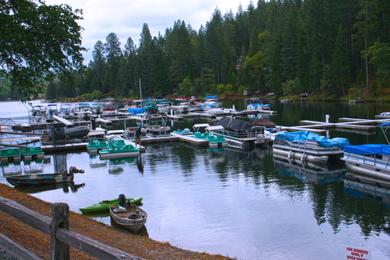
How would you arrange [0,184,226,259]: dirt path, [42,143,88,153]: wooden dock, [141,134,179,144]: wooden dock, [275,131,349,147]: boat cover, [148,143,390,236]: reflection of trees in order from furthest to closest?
[141,134,179,144]: wooden dock
[42,143,88,153]: wooden dock
[275,131,349,147]: boat cover
[148,143,390,236]: reflection of trees
[0,184,226,259]: dirt path

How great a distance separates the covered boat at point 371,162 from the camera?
3062 centimetres

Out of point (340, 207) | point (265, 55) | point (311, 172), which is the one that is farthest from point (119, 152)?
point (265, 55)

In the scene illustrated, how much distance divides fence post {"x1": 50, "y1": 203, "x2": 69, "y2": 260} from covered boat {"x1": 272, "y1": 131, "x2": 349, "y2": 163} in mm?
34142

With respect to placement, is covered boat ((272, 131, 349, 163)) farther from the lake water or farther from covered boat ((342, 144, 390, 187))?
covered boat ((342, 144, 390, 187))

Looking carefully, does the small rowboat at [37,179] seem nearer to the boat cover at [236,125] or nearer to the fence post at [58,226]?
the boat cover at [236,125]

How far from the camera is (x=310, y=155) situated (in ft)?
129

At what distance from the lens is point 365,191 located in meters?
29.4

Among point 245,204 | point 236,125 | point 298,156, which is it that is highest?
point 236,125

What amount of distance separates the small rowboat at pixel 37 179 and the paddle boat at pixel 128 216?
11.8m

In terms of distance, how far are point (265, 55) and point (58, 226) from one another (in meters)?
128

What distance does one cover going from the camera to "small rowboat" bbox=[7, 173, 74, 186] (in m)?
33.2

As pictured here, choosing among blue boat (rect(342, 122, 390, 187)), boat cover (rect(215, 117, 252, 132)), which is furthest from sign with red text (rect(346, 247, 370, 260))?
boat cover (rect(215, 117, 252, 132))

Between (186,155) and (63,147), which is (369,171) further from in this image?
(63,147)

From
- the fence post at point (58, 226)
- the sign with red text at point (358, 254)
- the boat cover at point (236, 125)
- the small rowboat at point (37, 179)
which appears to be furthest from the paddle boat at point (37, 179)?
the fence post at point (58, 226)
